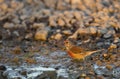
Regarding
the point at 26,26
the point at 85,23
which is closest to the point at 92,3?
the point at 85,23

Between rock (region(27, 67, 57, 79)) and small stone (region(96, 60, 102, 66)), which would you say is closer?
rock (region(27, 67, 57, 79))

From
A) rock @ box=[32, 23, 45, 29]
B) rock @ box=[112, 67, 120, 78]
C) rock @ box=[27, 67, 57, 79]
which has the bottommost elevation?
rock @ box=[112, 67, 120, 78]

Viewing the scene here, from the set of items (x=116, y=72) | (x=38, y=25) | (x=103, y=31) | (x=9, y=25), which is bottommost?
(x=116, y=72)

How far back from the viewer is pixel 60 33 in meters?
11.1

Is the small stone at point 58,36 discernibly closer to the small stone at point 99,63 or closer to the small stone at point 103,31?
the small stone at point 103,31

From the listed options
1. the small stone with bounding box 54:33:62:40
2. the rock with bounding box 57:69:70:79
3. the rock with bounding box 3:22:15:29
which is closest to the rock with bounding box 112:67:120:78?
the rock with bounding box 57:69:70:79

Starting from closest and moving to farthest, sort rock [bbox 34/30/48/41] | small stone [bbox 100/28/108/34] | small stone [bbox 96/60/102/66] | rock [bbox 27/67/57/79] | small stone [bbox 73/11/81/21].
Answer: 1. rock [bbox 27/67/57/79]
2. small stone [bbox 96/60/102/66]
3. small stone [bbox 100/28/108/34]
4. rock [bbox 34/30/48/41]
5. small stone [bbox 73/11/81/21]

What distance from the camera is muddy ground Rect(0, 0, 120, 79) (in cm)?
935

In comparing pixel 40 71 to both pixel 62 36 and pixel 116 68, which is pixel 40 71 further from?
pixel 62 36

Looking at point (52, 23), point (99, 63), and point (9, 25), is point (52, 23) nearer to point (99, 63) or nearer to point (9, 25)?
point (9, 25)

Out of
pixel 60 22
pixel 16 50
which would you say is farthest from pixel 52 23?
pixel 16 50

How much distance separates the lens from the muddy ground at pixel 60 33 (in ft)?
30.7

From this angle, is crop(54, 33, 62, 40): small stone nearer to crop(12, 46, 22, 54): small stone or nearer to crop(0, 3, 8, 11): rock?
crop(12, 46, 22, 54): small stone

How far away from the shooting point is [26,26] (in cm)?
1154
